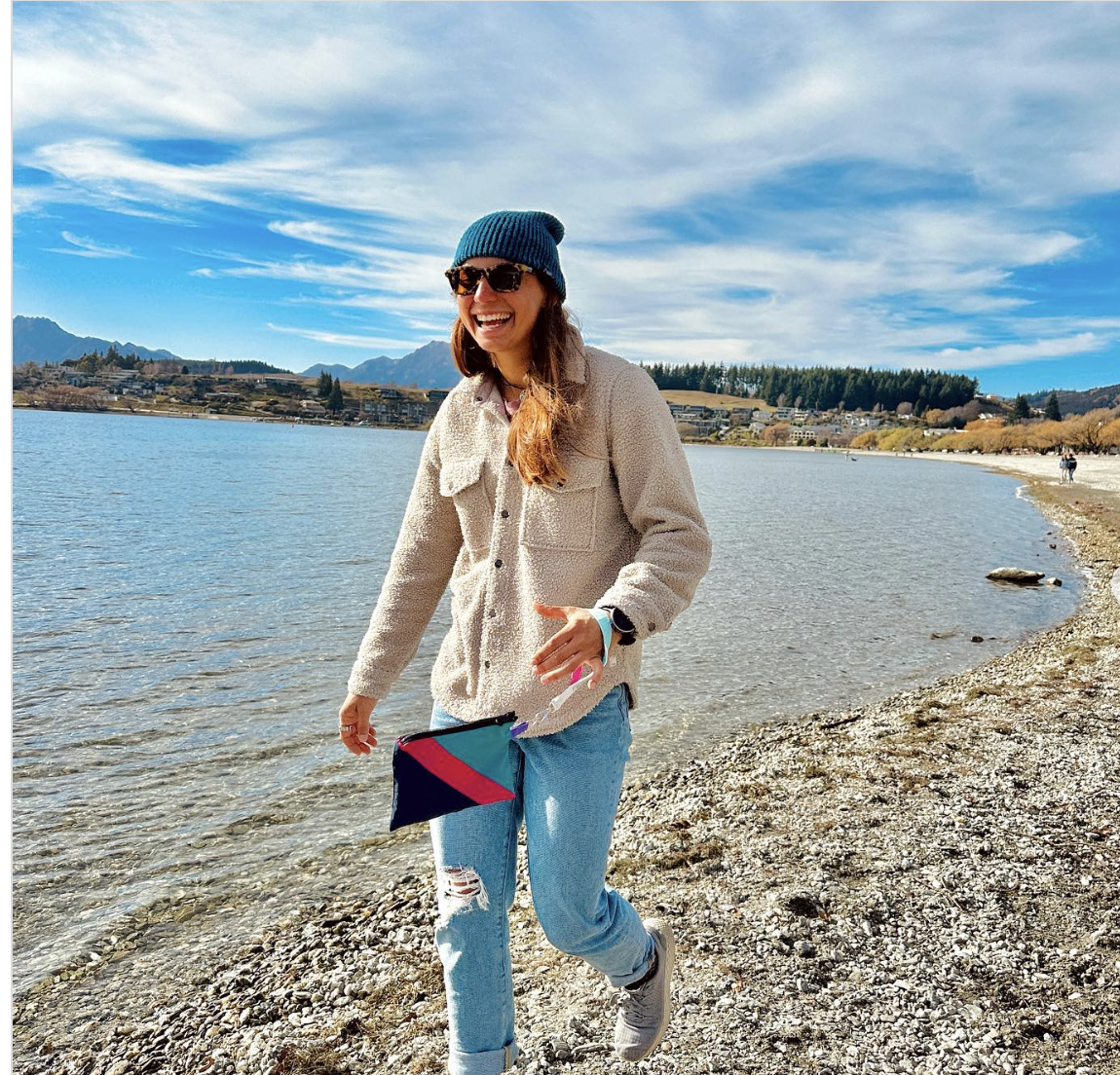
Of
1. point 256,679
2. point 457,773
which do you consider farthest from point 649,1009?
point 256,679

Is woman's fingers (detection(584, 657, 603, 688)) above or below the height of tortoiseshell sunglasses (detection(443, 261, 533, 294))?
below

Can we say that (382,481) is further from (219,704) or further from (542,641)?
(542,641)

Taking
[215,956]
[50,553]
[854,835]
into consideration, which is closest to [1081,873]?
[854,835]

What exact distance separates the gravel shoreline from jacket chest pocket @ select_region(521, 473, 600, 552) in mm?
2241

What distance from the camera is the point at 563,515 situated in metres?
2.75

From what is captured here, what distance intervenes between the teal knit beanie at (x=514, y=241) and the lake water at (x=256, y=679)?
4850 mm

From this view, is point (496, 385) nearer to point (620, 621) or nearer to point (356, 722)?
point (620, 621)

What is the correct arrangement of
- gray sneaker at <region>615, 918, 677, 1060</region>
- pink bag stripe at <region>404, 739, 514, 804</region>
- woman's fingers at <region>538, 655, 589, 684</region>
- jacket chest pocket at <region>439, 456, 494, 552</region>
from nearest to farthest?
woman's fingers at <region>538, 655, 589, 684</region> < pink bag stripe at <region>404, 739, 514, 804</region> < jacket chest pocket at <region>439, 456, 494, 552</region> < gray sneaker at <region>615, 918, 677, 1060</region>

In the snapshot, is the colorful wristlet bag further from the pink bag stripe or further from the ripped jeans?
the ripped jeans

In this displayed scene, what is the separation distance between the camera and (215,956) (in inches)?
208

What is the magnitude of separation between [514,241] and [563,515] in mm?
916

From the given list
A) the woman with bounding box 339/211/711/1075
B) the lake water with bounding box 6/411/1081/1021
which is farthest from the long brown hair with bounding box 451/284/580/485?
the lake water with bounding box 6/411/1081/1021

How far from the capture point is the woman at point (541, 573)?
2688 millimetres

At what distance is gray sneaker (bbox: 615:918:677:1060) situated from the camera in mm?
3215
